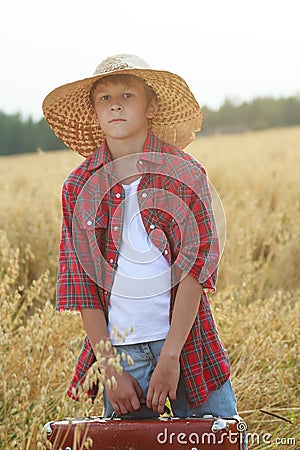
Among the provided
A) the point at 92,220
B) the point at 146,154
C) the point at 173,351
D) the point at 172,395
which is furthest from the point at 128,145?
the point at 172,395

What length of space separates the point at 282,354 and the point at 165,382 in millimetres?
1037

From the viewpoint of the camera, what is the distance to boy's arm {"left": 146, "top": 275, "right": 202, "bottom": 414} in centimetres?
192

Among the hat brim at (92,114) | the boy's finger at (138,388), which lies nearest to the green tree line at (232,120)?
the hat brim at (92,114)

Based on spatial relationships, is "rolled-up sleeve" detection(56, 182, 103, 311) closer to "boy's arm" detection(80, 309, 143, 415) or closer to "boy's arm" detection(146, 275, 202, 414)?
"boy's arm" detection(80, 309, 143, 415)

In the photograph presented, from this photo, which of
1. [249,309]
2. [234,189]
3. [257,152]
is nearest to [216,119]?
[257,152]

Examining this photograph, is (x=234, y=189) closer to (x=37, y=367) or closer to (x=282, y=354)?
(x=282, y=354)

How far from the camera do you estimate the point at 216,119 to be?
3284cm

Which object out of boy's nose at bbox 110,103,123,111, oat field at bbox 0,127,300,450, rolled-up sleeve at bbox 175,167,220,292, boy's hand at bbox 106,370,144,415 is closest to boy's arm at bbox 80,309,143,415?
boy's hand at bbox 106,370,144,415

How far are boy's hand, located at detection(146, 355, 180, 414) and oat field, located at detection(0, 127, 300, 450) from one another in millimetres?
231

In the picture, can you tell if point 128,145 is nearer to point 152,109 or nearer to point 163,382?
point 152,109

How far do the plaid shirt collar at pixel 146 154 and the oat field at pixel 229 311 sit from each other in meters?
0.46

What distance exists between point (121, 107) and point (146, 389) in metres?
0.75

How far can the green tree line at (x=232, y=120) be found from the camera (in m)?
27.1

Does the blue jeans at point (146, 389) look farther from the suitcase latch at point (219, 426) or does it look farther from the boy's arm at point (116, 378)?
the suitcase latch at point (219, 426)
